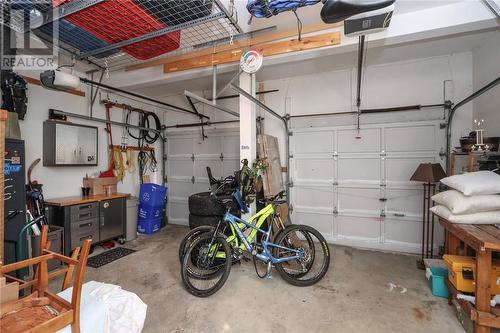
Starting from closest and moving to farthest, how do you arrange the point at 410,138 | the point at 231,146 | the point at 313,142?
the point at 410,138
the point at 313,142
the point at 231,146

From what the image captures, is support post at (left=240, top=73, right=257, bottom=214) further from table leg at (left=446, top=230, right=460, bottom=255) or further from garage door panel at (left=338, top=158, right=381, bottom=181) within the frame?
table leg at (left=446, top=230, right=460, bottom=255)

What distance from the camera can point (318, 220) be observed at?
4.27 metres

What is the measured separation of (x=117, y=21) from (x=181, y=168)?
3641 mm

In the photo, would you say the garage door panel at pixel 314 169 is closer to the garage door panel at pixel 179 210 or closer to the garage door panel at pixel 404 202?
the garage door panel at pixel 404 202

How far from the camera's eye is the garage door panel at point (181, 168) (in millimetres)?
5379

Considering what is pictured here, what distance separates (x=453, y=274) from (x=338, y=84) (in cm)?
309

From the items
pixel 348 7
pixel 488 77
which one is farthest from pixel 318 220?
pixel 348 7

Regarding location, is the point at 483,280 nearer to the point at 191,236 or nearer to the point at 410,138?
the point at 410,138

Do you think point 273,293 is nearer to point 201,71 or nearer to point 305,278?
point 305,278

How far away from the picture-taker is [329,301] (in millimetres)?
2412

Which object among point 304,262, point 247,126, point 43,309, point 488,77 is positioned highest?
point 488,77

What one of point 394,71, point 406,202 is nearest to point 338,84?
point 394,71

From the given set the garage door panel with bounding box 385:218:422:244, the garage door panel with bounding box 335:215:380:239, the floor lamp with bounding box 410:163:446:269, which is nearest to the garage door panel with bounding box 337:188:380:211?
the garage door panel with bounding box 335:215:380:239

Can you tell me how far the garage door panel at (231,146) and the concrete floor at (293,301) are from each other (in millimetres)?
2376
